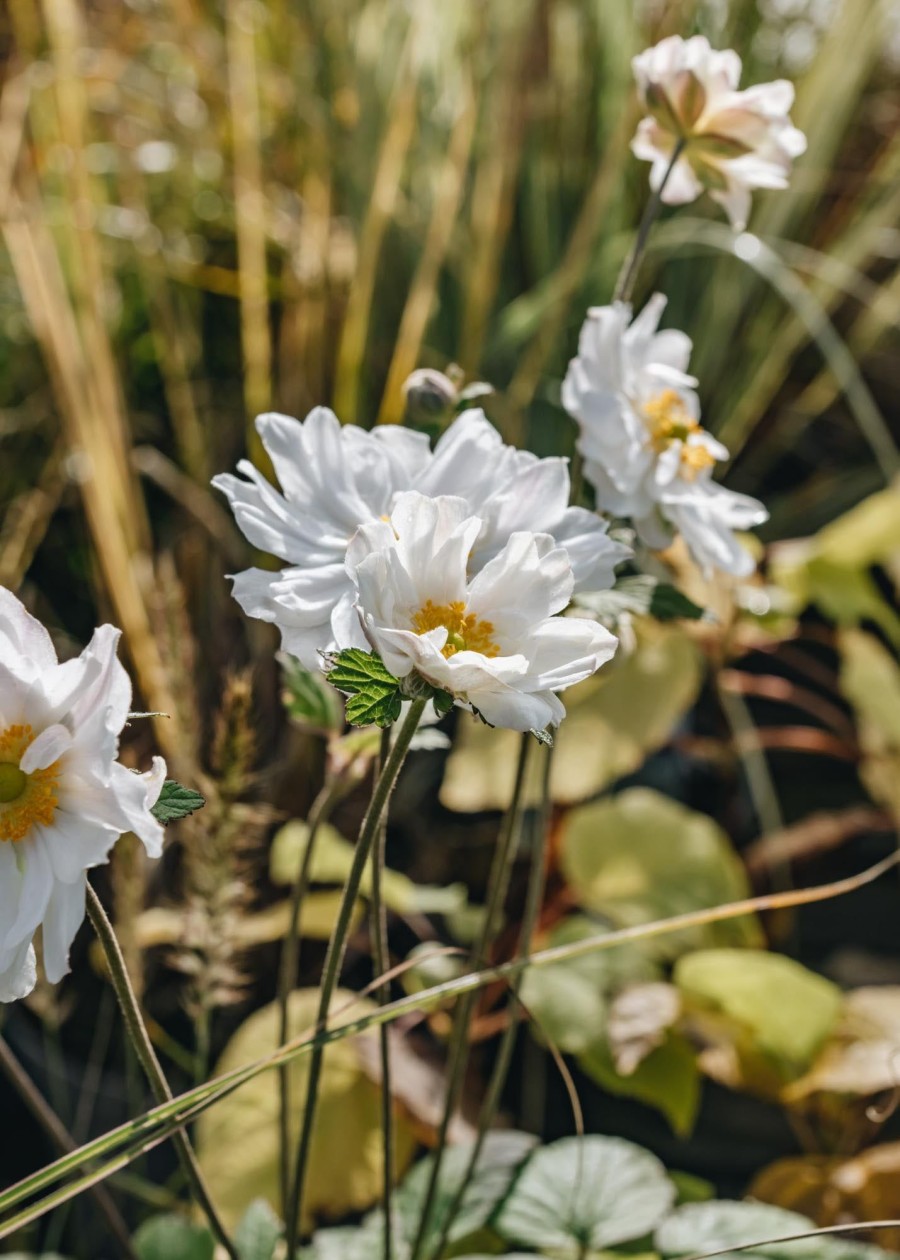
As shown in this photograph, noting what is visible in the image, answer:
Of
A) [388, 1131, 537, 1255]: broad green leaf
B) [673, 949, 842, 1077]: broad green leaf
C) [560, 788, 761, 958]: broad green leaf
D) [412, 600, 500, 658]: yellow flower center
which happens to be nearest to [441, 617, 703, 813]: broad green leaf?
[560, 788, 761, 958]: broad green leaf

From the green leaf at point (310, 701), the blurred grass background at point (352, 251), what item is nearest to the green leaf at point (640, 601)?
the green leaf at point (310, 701)

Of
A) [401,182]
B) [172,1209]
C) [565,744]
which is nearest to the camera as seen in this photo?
[172,1209]

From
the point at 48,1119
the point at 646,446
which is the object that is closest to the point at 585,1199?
the point at 48,1119

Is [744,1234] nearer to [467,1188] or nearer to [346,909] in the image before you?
[467,1188]

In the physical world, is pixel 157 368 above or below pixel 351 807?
above


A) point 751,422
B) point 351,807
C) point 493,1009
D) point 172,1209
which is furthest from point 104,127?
point 172,1209

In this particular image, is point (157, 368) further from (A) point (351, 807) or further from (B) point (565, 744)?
(B) point (565, 744)

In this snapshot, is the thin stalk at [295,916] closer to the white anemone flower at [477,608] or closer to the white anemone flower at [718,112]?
the white anemone flower at [477,608]
